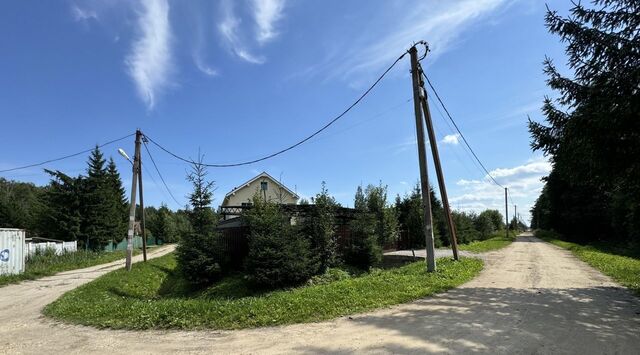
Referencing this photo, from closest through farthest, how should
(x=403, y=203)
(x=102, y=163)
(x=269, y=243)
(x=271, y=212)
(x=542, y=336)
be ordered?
(x=542, y=336)
(x=269, y=243)
(x=271, y=212)
(x=403, y=203)
(x=102, y=163)

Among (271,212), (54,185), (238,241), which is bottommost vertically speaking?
(238,241)

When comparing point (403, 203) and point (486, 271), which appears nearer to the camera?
point (486, 271)

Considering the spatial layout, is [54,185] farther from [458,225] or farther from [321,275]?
[458,225]

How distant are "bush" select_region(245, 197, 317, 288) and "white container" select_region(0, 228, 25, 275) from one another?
12.6 meters

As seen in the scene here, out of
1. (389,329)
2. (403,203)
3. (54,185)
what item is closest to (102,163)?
(54,185)

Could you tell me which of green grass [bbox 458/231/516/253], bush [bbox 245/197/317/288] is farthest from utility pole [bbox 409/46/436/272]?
green grass [bbox 458/231/516/253]

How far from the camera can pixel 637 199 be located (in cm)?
1102

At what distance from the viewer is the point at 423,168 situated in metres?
13.6

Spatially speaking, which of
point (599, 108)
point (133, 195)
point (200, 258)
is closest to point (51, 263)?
point (133, 195)

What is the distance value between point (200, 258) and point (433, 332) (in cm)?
1280

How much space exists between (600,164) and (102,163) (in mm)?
47279

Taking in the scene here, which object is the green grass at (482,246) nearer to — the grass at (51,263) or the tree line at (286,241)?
the tree line at (286,241)

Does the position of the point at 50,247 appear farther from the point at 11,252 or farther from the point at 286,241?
the point at 286,241

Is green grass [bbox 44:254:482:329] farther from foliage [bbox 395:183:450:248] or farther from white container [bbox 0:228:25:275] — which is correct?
foliage [bbox 395:183:450:248]
